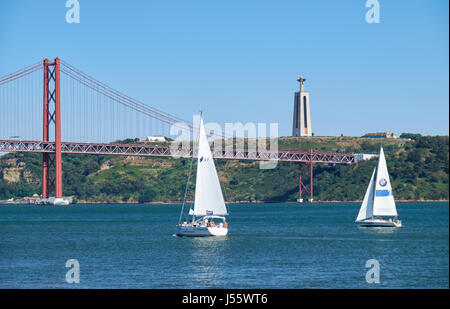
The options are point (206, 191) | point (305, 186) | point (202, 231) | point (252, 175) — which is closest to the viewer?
point (206, 191)

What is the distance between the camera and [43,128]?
352 ft

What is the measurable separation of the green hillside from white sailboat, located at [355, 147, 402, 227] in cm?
6771

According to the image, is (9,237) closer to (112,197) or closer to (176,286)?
(176,286)

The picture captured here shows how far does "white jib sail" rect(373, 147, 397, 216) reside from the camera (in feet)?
180

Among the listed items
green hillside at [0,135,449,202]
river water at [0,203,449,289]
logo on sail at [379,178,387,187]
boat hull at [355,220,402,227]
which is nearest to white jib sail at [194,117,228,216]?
river water at [0,203,449,289]

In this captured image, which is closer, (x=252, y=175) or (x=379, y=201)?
(x=379, y=201)

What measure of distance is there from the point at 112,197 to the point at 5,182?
24621 millimetres

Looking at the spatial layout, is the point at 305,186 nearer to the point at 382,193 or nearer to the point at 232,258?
the point at 382,193

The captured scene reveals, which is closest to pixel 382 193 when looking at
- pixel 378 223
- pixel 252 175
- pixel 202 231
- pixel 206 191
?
pixel 378 223

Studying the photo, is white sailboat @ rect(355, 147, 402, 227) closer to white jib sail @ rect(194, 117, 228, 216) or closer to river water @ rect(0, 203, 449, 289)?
river water @ rect(0, 203, 449, 289)

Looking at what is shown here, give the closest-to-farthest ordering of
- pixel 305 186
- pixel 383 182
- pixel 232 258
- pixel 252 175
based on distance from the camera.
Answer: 1. pixel 232 258
2. pixel 383 182
3. pixel 305 186
4. pixel 252 175

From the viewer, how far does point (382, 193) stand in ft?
180

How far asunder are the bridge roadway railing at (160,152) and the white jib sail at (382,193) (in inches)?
1561

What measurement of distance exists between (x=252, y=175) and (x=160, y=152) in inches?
1379
